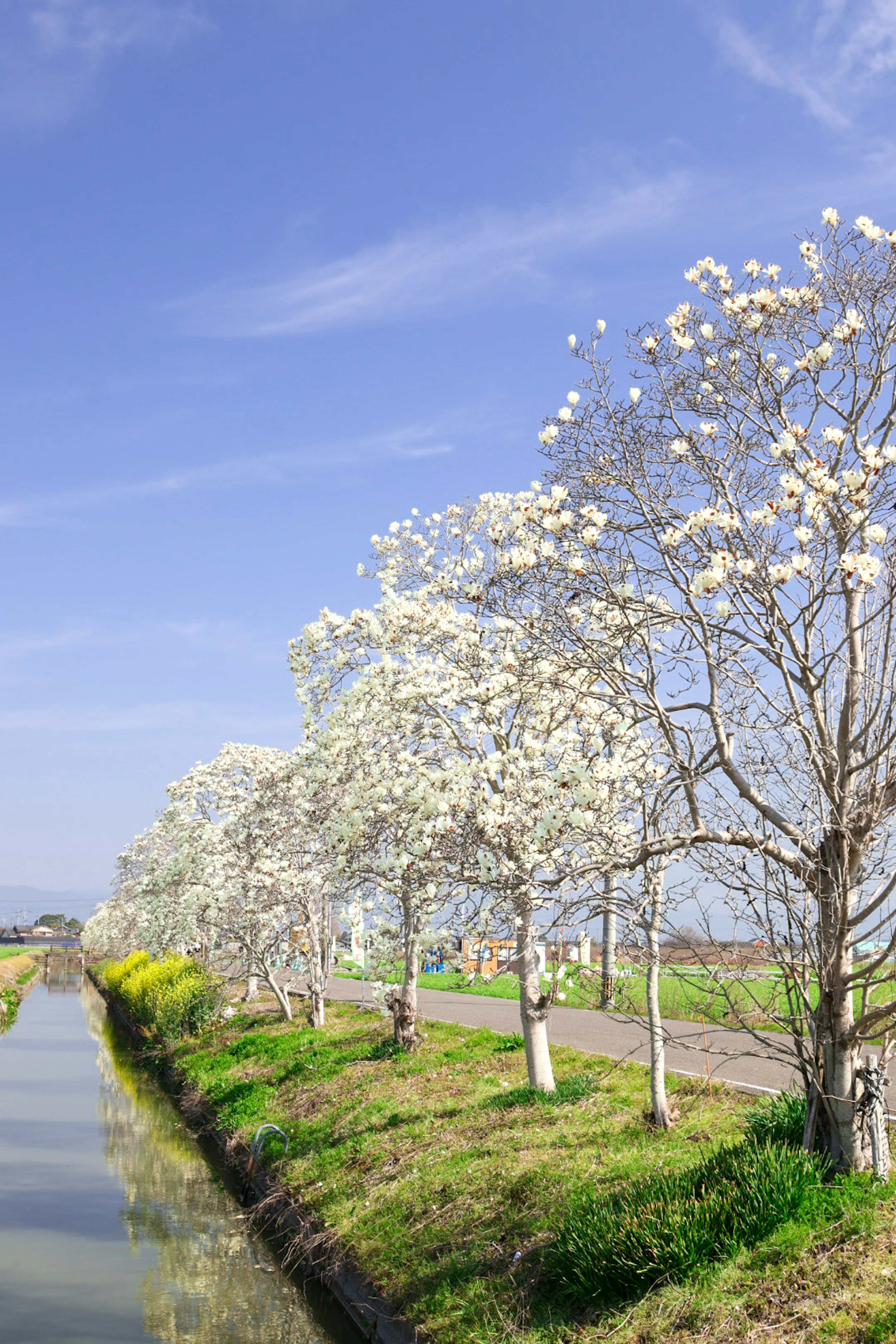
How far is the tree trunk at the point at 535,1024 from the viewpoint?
42.0 feet

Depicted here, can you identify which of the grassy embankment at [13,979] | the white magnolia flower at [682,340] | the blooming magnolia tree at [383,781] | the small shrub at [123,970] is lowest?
the grassy embankment at [13,979]

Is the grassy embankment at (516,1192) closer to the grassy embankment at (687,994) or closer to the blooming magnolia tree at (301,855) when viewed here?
the grassy embankment at (687,994)

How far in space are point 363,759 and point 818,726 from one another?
7704 mm

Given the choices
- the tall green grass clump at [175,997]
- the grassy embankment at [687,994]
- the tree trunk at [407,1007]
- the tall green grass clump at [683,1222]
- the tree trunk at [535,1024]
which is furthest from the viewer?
the tall green grass clump at [175,997]

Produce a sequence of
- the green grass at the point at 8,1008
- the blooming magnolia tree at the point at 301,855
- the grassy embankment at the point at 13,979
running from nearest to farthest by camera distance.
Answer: the blooming magnolia tree at the point at 301,855 → the green grass at the point at 8,1008 → the grassy embankment at the point at 13,979

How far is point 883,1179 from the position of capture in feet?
24.4

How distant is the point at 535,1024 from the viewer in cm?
1339

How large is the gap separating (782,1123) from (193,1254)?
9.23m

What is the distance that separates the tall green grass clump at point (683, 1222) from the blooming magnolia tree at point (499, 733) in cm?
213

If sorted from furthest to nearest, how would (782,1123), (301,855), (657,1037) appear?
(301,855) < (657,1037) < (782,1123)

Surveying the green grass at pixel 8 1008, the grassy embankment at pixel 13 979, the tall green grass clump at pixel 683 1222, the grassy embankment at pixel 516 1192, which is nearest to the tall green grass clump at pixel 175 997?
the green grass at pixel 8 1008

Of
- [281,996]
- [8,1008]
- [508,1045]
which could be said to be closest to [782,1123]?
[508,1045]

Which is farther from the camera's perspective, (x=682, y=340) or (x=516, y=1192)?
(x=516, y=1192)

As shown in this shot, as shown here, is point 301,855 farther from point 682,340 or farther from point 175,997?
point 682,340
